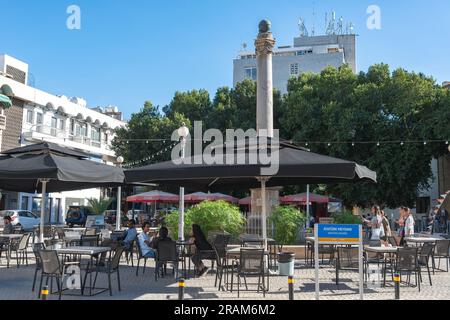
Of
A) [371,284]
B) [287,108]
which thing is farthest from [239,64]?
[371,284]

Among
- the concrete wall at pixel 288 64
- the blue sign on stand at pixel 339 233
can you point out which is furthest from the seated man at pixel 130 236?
the concrete wall at pixel 288 64

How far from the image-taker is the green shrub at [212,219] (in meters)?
15.3

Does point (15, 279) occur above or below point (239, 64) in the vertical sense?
below

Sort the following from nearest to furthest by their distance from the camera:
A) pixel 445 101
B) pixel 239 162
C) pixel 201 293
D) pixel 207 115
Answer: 1. pixel 239 162
2. pixel 201 293
3. pixel 445 101
4. pixel 207 115

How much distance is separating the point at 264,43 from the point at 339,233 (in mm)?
12586

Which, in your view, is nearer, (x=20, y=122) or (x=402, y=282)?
(x=402, y=282)

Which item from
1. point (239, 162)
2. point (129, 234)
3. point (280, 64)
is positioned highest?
point (280, 64)

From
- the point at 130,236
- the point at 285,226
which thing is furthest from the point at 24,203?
the point at 285,226

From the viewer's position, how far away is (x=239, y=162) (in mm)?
8531

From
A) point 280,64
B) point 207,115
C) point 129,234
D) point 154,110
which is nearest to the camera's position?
point 129,234

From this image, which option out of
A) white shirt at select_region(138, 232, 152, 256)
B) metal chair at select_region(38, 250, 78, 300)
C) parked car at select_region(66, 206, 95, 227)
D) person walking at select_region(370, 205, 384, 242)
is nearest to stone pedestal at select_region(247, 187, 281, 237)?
person walking at select_region(370, 205, 384, 242)

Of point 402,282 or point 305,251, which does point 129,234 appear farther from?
point 402,282

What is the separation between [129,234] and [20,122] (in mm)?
28093

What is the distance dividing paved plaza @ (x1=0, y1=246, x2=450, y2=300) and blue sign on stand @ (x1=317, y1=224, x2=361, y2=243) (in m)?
1.40
